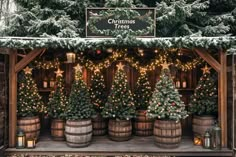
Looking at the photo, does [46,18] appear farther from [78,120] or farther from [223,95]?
[223,95]

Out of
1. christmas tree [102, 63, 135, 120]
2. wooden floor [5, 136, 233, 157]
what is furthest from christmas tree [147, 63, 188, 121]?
wooden floor [5, 136, 233, 157]

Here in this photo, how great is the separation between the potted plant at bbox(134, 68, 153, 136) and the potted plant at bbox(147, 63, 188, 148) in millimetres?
1019

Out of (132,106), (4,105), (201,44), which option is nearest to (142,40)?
(201,44)

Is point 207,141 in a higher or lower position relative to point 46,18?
lower

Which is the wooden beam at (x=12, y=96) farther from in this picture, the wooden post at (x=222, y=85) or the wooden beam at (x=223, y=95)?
the wooden beam at (x=223, y=95)

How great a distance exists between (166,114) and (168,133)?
47 centimetres

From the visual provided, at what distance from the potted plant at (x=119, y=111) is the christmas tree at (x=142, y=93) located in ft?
1.87

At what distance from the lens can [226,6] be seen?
9219mm

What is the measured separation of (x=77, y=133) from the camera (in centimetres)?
566

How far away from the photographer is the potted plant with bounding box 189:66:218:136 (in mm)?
6004

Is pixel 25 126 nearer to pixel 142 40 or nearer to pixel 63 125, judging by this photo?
pixel 63 125

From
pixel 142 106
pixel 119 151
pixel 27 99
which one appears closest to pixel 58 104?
pixel 27 99

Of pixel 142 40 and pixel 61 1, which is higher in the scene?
pixel 61 1

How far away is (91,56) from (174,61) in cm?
265
